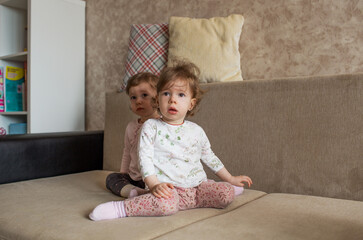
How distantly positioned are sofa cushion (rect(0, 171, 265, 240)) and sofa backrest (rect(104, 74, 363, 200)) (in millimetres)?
149

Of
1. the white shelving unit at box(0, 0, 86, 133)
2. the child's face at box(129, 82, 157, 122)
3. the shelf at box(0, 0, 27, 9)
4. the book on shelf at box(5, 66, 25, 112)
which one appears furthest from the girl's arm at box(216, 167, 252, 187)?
the shelf at box(0, 0, 27, 9)

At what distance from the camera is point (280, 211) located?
1.09 metres

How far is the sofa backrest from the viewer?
50.4 inches

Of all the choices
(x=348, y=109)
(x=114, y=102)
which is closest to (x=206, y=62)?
(x=114, y=102)

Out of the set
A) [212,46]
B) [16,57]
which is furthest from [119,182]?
[16,57]

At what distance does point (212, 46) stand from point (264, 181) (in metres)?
0.74

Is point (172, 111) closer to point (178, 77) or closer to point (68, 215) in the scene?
point (178, 77)

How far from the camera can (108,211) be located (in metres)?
1.04

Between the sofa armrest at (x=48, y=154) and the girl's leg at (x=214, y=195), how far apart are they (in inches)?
34.9

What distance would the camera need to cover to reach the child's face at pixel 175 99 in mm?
1222

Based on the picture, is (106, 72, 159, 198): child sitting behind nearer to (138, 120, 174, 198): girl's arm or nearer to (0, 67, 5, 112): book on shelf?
(138, 120, 174, 198): girl's arm

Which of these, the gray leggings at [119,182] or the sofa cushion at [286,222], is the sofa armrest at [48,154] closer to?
the gray leggings at [119,182]

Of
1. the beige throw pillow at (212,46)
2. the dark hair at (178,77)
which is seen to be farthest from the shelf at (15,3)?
the dark hair at (178,77)

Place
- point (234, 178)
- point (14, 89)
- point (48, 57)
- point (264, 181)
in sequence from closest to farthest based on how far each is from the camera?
point (234, 178)
point (264, 181)
point (48, 57)
point (14, 89)
